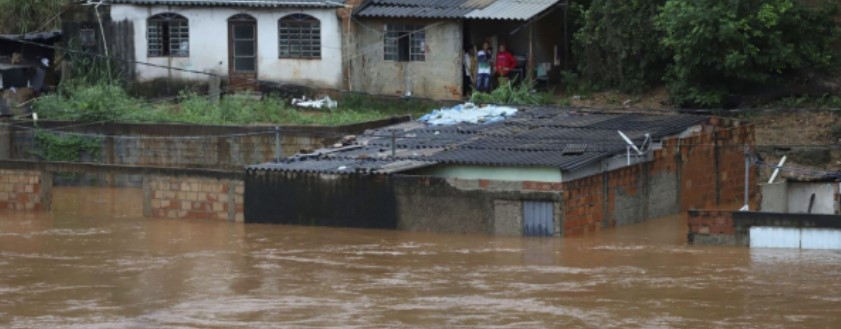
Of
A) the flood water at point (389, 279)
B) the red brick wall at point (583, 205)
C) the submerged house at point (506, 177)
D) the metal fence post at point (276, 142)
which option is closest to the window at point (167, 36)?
the metal fence post at point (276, 142)

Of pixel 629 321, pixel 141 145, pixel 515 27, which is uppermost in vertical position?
pixel 515 27

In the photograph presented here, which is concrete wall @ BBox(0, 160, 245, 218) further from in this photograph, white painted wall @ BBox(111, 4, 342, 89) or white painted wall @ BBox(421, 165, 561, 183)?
white painted wall @ BBox(111, 4, 342, 89)

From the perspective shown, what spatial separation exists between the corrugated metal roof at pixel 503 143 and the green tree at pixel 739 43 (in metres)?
2.30

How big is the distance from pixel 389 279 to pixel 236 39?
16511mm

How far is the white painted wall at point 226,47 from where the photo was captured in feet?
135

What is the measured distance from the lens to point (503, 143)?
32406 mm

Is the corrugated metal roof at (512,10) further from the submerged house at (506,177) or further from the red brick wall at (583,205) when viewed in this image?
the red brick wall at (583,205)

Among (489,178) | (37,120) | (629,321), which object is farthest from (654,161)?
(37,120)

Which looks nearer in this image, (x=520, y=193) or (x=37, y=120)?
(x=520, y=193)

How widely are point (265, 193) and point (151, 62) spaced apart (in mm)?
11625

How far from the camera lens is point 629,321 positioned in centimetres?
2294

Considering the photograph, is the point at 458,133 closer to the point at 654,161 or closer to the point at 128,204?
the point at 654,161

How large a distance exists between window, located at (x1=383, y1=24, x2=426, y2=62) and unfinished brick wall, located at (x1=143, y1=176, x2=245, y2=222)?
971 cm

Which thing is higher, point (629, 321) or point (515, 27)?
point (515, 27)
